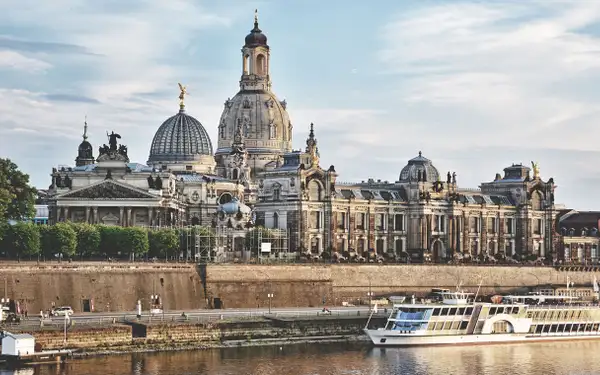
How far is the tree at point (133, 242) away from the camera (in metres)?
115

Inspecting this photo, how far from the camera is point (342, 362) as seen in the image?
82.5 m

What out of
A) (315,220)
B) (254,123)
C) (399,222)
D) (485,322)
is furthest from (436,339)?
(254,123)

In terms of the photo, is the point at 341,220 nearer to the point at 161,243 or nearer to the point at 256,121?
the point at 161,243

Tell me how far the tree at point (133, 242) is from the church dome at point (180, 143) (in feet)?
171

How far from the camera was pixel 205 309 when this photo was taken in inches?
4080

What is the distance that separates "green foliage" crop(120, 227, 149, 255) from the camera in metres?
115

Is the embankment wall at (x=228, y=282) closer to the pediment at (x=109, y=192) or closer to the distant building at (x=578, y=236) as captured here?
the pediment at (x=109, y=192)

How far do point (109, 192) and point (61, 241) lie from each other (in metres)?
28.1

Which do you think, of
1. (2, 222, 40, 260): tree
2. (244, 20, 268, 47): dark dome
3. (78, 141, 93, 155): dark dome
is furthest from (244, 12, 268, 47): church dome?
(2, 222, 40, 260): tree

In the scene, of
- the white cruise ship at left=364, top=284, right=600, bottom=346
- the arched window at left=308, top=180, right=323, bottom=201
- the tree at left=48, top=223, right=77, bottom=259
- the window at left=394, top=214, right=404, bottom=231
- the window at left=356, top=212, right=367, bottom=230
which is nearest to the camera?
the white cruise ship at left=364, top=284, right=600, bottom=346

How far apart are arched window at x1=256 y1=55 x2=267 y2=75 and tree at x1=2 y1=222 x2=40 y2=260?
71.3 meters

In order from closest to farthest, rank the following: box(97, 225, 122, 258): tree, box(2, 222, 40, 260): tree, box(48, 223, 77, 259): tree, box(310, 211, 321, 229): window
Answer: box(2, 222, 40, 260): tree
box(48, 223, 77, 259): tree
box(97, 225, 122, 258): tree
box(310, 211, 321, 229): window

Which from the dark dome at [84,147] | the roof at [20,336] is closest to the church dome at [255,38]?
the dark dome at [84,147]

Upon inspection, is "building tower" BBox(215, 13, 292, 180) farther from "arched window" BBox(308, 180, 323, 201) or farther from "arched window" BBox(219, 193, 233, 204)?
"arched window" BBox(308, 180, 323, 201)
